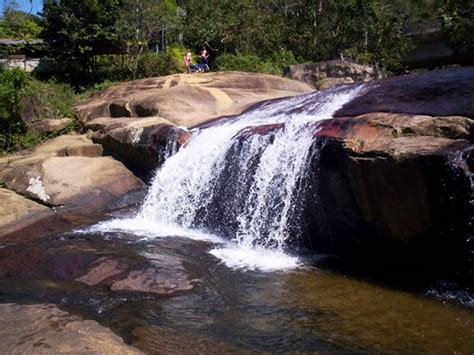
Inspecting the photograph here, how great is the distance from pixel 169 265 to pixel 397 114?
13.0 feet

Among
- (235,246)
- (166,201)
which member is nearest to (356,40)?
(166,201)

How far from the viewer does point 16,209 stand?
968 cm

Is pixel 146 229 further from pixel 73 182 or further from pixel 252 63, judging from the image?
pixel 252 63

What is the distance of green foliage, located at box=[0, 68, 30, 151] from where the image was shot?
49.8 ft

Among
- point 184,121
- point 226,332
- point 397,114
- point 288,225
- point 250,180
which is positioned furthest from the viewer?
point 184,121

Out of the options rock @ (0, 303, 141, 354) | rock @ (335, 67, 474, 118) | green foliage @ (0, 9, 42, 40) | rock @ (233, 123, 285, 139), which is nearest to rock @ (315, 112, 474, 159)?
rock @ (335, 67, 474, 118)

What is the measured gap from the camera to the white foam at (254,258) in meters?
7.12

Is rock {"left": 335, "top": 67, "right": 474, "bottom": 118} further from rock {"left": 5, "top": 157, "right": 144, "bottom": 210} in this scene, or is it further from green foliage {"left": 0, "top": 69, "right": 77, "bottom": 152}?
green foliage {"left": 0, "top": 69, "right": 77, "bottom": 152}

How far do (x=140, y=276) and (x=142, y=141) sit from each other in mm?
6089

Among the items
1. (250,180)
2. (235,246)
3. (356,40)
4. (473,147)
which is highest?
(356,40)

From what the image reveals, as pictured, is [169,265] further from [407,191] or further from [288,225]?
[407,191]

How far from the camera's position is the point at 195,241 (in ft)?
27.6

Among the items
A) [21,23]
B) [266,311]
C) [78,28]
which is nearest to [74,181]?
[266,311]

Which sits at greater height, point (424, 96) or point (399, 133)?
point (424, 96)
